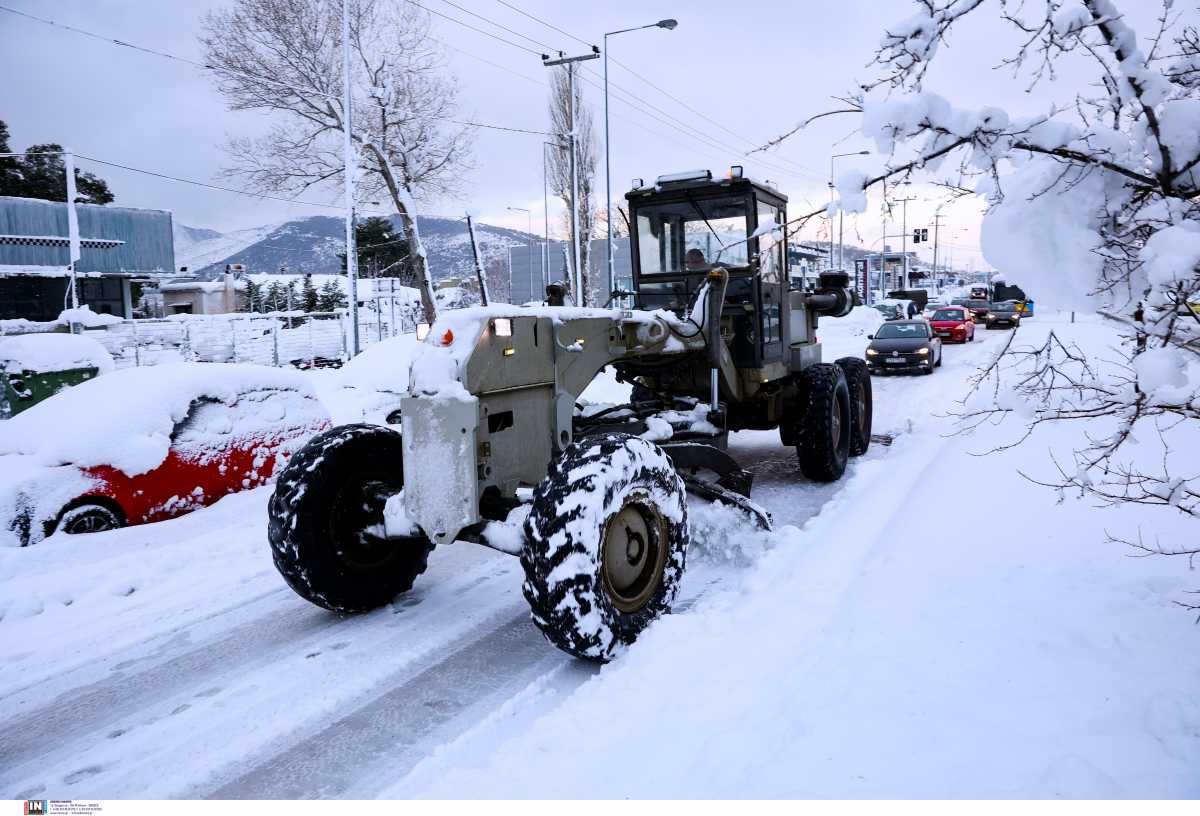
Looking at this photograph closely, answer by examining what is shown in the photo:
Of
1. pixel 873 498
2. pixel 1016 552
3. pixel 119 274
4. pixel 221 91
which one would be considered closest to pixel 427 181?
pixel 221 91

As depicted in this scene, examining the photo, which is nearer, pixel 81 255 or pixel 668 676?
pixel 668 676

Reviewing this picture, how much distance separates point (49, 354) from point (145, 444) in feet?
19.5

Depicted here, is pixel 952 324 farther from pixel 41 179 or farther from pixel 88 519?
pixel 41 179

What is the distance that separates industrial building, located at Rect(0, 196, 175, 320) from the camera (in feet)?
104

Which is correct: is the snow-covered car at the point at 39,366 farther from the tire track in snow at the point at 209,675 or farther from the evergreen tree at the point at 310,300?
the evergreen tree at the point at 310,300

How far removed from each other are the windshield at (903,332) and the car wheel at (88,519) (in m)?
17.1

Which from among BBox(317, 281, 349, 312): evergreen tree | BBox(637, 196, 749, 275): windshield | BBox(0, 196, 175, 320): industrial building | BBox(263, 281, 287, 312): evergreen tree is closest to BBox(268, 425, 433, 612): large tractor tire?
BBox(637, 196, 749, 275): windshield

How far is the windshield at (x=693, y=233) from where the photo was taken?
7492 millimetres

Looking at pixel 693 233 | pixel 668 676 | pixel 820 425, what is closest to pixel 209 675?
pixel 668 676

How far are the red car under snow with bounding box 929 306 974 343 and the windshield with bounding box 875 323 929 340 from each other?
943cm

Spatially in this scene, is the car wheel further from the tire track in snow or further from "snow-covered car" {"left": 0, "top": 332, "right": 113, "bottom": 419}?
"snow-covered car" {"left": 0, "top": 332, "right": 113, "bottom": 419}

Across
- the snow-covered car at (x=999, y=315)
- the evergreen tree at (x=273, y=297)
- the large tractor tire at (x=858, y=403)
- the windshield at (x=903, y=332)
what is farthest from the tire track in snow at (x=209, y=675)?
the evergreen tree at (x=273, y=297)

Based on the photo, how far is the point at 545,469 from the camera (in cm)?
505

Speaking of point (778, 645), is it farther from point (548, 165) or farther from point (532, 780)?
point (548, 165)
